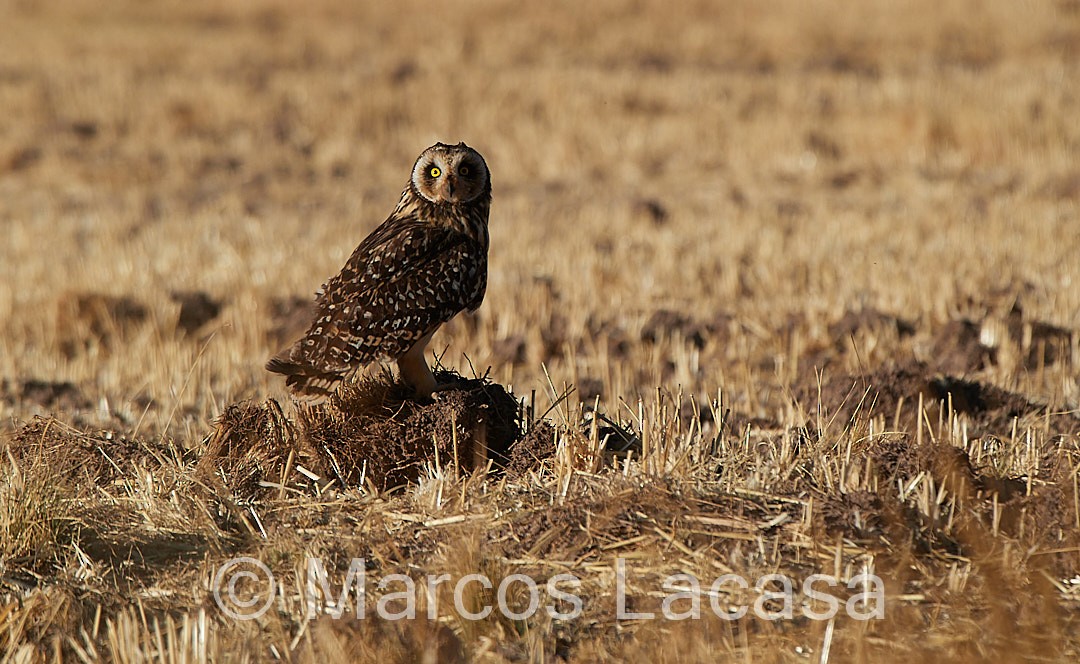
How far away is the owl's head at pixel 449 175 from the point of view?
17.8 ft

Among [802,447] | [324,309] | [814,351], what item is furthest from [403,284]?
[814,351]

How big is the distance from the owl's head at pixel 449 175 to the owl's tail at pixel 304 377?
937 millimetres

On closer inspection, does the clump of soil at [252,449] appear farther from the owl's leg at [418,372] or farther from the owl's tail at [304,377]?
the owl's leg at [418,372]

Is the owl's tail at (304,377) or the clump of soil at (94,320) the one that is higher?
the owl's tail at (304,377)

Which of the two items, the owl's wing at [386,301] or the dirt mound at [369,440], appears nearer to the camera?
the dirt mound at [369,440]

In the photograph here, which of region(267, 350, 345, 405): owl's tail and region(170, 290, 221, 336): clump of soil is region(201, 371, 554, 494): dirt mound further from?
region(170, 290, 221, 336): clump of soil

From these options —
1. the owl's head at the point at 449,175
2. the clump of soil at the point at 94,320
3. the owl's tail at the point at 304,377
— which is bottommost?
the clump of soil at the point at 94,320

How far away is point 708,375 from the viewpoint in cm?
777

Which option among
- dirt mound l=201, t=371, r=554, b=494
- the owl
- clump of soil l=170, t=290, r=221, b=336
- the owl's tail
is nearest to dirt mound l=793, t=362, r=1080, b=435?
dirt mound l=201, t=371, r=554, b=494

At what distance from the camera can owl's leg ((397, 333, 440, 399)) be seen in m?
5.30

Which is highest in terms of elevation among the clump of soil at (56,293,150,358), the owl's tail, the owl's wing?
the owl's wing

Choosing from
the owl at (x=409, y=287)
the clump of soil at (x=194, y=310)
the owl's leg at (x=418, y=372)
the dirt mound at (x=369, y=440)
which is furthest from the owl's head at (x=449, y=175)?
the clump of soil at (x=194, y=310)

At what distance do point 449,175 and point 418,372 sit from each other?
89cm

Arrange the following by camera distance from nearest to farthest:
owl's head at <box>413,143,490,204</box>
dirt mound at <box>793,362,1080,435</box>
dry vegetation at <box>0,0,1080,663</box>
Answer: dry vegetation at <box>0,0,1080,663</box>
owl's head at <box>413,143,490,204</box>
dirt mound at <box>793,362,1080,435</box>
